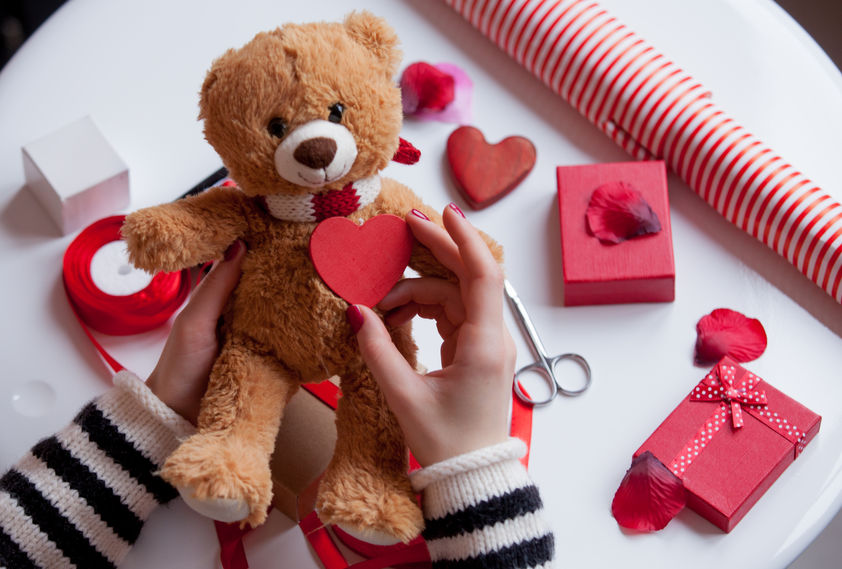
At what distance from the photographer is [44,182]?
86cm

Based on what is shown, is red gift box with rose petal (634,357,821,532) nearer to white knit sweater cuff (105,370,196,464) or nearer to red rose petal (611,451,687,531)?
red rose petal (611,451,687,531)

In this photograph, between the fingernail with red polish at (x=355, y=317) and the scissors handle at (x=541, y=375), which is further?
the scissors handle at (x=541, y=375)

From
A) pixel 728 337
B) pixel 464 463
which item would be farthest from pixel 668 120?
pixel 464 463

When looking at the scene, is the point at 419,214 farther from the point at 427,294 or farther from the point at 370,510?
the point at 370,510

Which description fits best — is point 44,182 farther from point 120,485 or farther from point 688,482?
point 688,482

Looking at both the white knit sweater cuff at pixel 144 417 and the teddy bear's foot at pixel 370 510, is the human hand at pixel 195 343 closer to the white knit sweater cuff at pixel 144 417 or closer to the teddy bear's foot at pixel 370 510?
the white knit sweater cuff at pixel 144 417

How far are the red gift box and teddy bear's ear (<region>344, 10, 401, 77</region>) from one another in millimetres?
321

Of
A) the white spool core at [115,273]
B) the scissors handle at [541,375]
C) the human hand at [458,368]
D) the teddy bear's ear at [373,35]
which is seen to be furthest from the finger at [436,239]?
the white spool core at [115,273]

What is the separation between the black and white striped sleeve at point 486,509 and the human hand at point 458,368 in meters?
0.01

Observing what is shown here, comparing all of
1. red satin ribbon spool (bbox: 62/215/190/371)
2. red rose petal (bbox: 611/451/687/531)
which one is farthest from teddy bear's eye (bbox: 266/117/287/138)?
red rose petal (bbox: 611/451/687/531)

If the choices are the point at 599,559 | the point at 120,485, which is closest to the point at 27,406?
the point at 120,485

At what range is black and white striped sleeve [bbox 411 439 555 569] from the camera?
61 cm

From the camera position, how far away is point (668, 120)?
92cm

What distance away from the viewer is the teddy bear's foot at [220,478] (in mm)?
575
